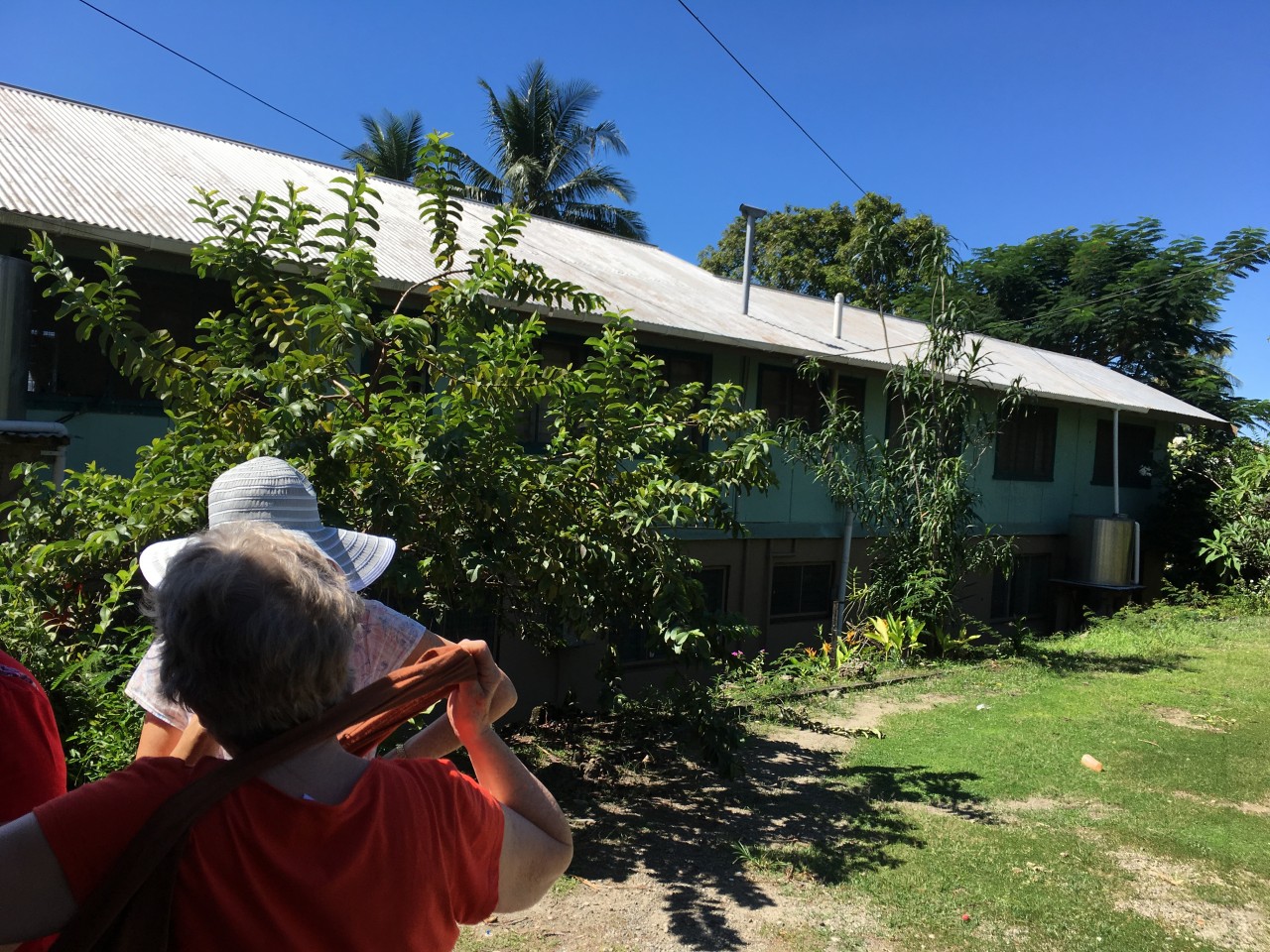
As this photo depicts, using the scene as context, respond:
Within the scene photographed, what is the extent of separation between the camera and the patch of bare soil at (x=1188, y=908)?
14.1 ft

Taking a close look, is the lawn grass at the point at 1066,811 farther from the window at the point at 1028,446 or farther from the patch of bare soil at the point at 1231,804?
the window at the point at 1028,446

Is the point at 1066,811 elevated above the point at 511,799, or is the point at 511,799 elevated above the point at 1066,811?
the point at 511,799

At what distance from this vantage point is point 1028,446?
15430mm

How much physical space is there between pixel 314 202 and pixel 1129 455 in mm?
15425

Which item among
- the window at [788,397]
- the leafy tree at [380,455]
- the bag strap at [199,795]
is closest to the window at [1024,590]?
the window at [788,397]

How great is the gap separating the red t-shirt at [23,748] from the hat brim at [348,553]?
0.48m

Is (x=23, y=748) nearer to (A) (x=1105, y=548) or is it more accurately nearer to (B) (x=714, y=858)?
(B) (x=714, y=858)

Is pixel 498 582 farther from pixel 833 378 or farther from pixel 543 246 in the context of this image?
pixel 833 378

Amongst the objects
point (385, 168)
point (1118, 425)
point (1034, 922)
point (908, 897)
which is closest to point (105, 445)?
point (908, 897)

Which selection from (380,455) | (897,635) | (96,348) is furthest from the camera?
(897,635)

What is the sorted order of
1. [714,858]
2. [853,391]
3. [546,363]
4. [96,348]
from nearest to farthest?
[714,858] → [96,348] → [546,363] → [853,391]

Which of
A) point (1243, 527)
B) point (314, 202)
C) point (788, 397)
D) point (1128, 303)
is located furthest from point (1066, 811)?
point (1128, 303)

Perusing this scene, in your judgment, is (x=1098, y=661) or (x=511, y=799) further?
(x=1098, y=661)

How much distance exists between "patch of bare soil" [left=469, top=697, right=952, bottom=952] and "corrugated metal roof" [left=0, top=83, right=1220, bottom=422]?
3.56m
